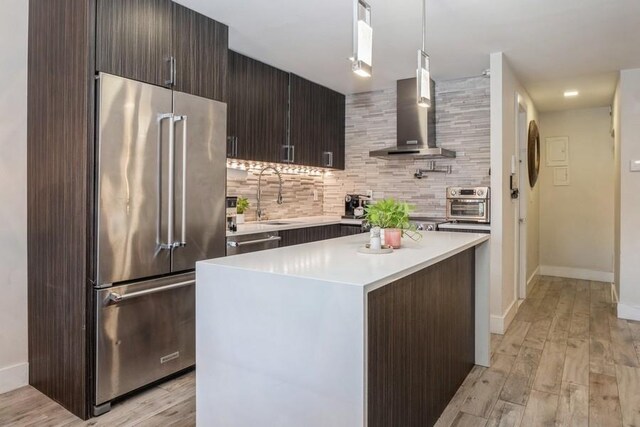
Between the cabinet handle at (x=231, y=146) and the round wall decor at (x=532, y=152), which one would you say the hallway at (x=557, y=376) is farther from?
the cabinet handle at (x=231, y=146)

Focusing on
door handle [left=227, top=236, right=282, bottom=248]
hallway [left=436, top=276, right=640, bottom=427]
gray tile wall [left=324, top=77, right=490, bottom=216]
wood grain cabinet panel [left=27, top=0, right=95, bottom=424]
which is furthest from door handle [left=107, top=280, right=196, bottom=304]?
gray tile wall [left=324, top=77, right=490, bottom=216]

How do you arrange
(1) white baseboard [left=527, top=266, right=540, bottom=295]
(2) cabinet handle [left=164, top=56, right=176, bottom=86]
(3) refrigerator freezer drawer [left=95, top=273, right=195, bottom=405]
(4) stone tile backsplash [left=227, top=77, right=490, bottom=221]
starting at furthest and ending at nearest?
(1) white baseboard [left=527, top=266, right=540, bottom=295]
(4) stone tile backsplash [left=227, top=77, right=490, bottom=221]
(2) cabinet handle [left=164, top=56, right=176, bottom=86]
(3) refrigerator freezer drawer [left=95, top=273, right=195, bottom=405]

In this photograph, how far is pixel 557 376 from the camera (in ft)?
9.25

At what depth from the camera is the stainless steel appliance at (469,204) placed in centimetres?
397

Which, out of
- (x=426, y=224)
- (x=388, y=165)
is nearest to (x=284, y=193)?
(x=388, y=165)

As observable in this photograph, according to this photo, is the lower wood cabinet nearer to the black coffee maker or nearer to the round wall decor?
the black coffee maker

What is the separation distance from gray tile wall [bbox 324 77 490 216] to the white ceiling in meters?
0.30

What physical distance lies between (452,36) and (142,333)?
2.99 m

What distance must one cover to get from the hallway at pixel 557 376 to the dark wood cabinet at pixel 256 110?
100.0 inches

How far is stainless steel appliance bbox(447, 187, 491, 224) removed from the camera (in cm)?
397

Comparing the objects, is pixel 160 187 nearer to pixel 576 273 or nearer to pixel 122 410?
pixel 122 410

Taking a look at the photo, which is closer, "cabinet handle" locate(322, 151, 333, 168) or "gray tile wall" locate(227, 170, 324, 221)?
"gray tile wall" locate(227, 170, 324, 221)

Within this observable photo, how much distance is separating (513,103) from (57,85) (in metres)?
3.78

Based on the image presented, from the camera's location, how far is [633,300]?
4090 mm
